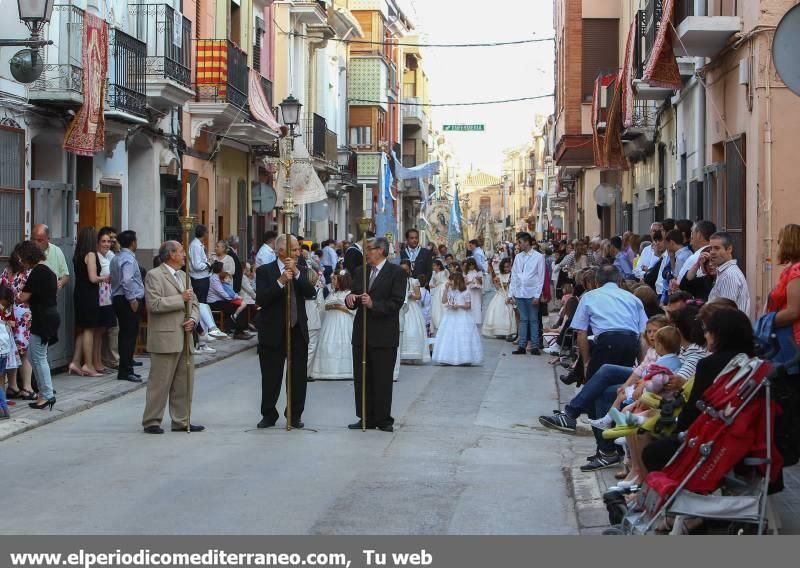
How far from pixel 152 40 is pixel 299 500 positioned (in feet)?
55.0

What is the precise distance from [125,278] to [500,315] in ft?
33.4

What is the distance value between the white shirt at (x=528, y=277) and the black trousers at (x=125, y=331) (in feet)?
22.6

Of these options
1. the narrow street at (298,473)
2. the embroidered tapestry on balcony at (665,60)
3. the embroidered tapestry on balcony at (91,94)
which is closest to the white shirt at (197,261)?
the embroidered tapestry on balcony at (91,94)

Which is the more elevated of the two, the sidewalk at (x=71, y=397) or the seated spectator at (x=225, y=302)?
the seated spectator at (x=225, y=302)

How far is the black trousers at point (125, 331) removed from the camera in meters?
16.2

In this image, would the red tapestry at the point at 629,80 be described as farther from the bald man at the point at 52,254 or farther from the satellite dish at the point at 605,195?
the bald man at the point at 52,254

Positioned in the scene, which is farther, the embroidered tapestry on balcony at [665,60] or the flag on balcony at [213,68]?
the flag on balcony at [213,68]

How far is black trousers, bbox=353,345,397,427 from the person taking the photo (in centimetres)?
1244

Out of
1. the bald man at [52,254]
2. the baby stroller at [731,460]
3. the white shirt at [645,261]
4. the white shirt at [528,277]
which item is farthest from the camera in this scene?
the white shirt at [528,277]

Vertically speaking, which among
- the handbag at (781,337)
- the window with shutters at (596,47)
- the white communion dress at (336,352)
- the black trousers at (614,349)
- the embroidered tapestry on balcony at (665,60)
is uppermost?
the window with shutters at (596,47)

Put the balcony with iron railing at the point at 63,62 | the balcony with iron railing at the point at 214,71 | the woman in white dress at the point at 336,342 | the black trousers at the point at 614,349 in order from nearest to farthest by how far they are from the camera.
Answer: the black trousers at the point at 614,349 < the woman in white dress at the point at 336,342 < the balcony with iron railing at the point at 63,62 < the balcony with iron railing at the point at 214,71

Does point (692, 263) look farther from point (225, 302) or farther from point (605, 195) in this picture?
point (605, 195)

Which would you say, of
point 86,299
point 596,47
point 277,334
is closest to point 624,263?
point 86,299
